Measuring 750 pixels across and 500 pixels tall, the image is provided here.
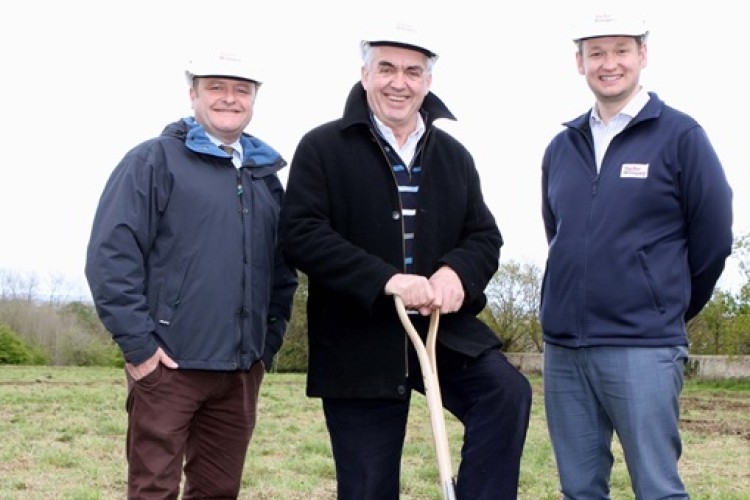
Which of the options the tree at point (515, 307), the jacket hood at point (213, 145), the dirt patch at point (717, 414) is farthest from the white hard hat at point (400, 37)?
the tree at point (515, 307)

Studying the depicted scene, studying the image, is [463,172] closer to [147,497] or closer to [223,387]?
[223,387]

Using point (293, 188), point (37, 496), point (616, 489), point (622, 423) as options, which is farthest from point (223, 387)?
point (616, 489)

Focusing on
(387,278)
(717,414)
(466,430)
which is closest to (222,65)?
(387,278)

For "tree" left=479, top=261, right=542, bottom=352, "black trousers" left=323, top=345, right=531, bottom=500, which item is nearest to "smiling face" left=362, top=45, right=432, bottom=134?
"black trousers" left=323, top=345, right=531, bottom=500

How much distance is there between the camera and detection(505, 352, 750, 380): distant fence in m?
32.5

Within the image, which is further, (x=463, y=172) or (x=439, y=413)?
(x=463, y=172)

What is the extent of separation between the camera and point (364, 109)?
14.4ft

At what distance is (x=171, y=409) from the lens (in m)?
4.44

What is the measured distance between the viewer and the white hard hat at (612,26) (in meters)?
4.27

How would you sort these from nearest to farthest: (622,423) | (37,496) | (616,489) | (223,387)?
(622,423), (223,387), (37,496), (616,489)

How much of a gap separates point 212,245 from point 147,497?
113cm

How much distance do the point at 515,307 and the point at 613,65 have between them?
33.3m

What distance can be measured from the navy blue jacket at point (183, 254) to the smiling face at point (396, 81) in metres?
0.73

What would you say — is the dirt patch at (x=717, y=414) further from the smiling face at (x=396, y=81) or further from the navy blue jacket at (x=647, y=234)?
the smiling face at (x=396, y=81)
